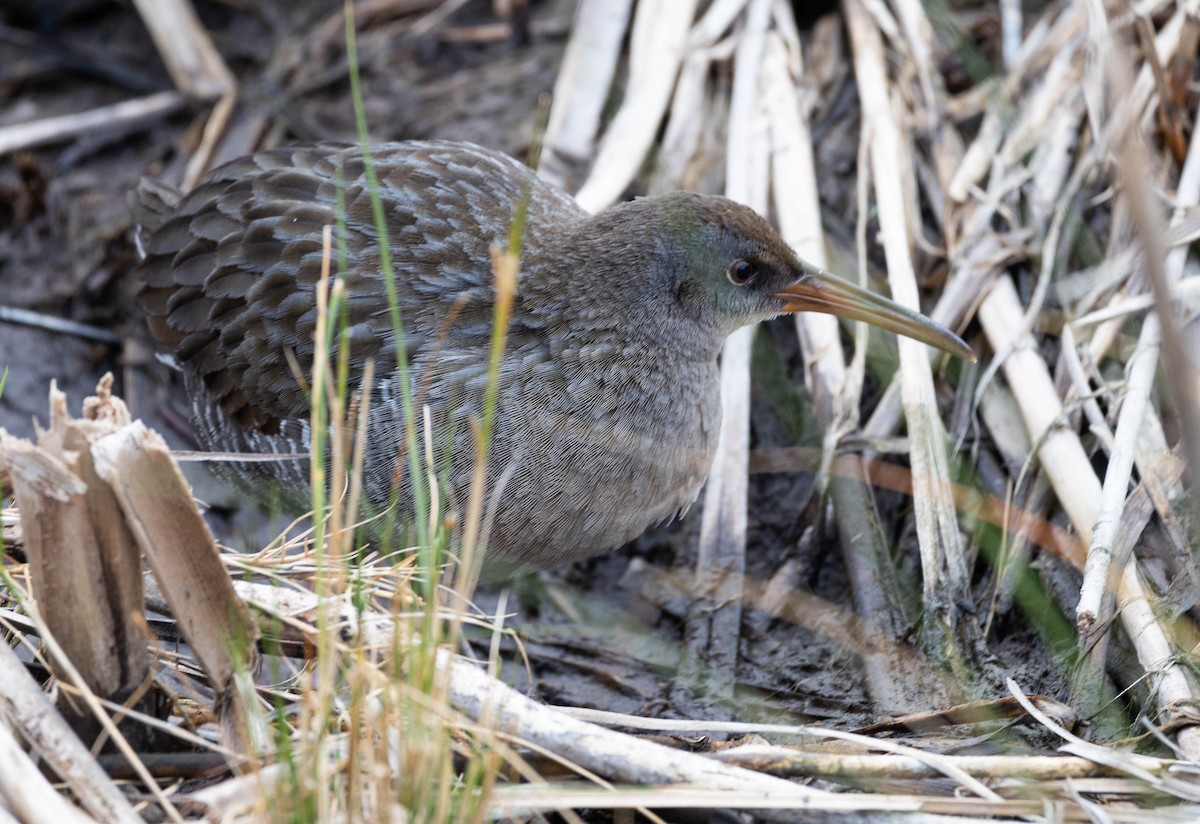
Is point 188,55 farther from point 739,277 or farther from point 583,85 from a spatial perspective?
point 739,277

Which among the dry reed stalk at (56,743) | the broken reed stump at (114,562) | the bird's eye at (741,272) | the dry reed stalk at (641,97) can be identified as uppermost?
the dry reed stalk at (641,97)

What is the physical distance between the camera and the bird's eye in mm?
3093

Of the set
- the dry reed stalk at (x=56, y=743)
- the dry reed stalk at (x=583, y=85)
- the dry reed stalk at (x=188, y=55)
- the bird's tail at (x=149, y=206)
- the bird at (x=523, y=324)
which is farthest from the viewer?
the dry reed stalk at (x=188, y=55)

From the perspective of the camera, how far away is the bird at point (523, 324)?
2.99 meters

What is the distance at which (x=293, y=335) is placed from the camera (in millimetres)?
3203

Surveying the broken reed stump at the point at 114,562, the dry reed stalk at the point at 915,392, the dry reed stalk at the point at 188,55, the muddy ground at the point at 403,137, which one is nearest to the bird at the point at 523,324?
the dry reed stalk at the point at 915,392

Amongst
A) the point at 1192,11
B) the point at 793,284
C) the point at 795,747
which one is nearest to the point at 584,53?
the point at 793,284

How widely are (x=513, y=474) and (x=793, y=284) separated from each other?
852 mm

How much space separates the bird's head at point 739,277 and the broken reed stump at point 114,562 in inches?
53.8

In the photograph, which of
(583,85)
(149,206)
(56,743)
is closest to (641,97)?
(583,85)

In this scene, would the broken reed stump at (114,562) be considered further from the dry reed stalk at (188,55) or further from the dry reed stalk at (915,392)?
the dry reed stalk at (188,55)

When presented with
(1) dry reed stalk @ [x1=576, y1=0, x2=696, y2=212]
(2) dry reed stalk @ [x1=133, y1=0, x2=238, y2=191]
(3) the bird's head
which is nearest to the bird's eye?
(3) the bird's head

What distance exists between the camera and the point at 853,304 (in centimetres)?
316

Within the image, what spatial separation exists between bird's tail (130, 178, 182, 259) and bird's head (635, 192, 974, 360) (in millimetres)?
1612
